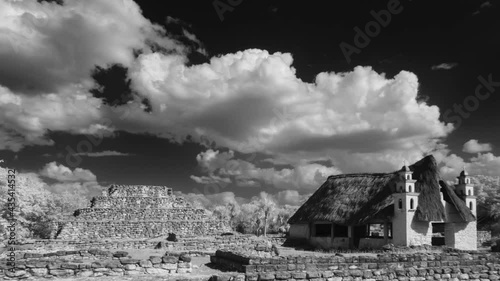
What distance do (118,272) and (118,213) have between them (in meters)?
26.8

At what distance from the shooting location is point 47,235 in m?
36.0

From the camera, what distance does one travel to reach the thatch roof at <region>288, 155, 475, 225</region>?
87.6ft

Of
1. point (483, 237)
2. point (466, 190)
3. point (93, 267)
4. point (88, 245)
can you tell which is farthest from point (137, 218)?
point (483, 237)

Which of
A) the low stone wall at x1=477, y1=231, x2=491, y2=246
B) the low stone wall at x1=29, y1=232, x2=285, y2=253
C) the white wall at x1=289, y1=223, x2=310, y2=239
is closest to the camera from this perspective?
the low stone wall at x1=29, y1=232, x2=285, y2=253

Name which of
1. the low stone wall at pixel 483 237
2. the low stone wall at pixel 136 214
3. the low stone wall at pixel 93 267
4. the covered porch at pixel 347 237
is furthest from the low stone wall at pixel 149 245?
the low stone wall at pixel 483 237

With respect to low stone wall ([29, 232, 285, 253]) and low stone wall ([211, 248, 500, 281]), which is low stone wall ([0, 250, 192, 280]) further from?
low stone wall ([29, 232, 285, 253])

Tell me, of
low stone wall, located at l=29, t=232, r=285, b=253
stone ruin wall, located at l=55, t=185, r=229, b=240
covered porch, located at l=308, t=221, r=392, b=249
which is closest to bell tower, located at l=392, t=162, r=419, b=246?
covered porch, located at l=308, t=221, r=392, b=249

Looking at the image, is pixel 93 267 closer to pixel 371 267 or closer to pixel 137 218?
pixel 371 267

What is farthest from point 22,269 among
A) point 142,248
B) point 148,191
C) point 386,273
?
point 148,191

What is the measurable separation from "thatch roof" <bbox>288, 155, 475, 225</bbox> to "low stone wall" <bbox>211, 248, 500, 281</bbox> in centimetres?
1464

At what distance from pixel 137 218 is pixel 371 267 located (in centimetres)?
2764

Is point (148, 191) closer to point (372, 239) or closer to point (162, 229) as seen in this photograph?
point (162, 229)

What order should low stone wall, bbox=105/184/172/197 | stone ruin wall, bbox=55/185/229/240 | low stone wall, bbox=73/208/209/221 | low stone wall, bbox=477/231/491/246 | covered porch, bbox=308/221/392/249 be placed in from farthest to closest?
low stone wall, bbox=105/184/172/197, low stone wall, bbox=477/231/491/246, low stone wall, bbox=73/208/209/221, stone ruin wall, bbox=55/185/229/240, covered porch, bbox=308/221/392/249

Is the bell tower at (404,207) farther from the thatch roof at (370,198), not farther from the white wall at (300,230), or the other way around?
the white wall at (300,230)
